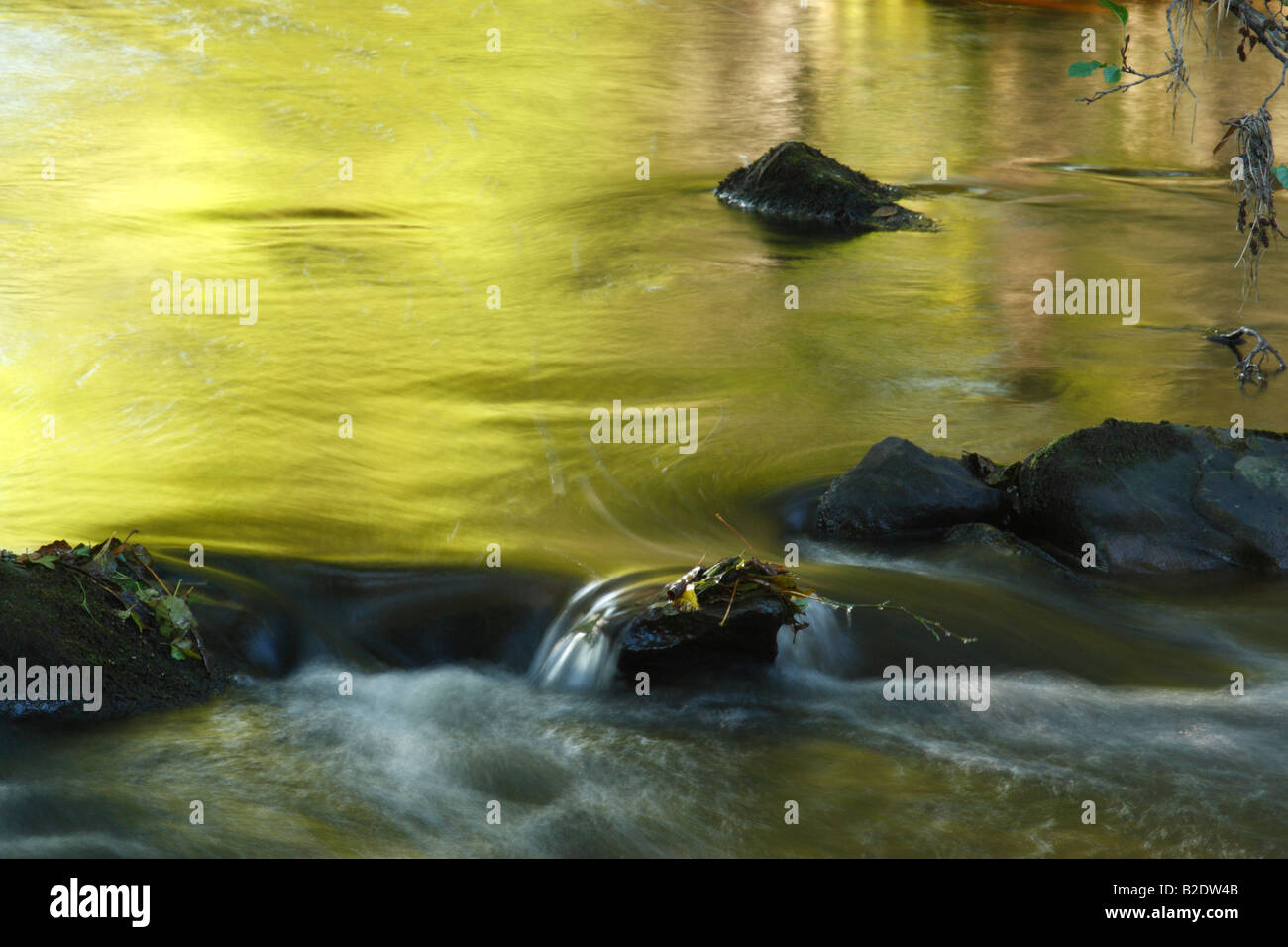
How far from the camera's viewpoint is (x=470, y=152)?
15.2 meters

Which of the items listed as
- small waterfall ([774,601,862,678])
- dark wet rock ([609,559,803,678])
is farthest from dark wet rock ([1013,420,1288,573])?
dark wet rock ([609,559,803,678])

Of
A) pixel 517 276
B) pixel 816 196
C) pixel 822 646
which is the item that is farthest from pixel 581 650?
pixel 816 196

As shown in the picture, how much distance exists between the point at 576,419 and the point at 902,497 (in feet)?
7.85

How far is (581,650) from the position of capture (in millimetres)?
5285

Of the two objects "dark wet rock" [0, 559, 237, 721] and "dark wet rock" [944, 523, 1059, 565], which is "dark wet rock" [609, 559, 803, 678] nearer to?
"dark wet rock" [944, 523, 1059, 565]

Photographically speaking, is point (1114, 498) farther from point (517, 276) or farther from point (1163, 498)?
point (517, 276)

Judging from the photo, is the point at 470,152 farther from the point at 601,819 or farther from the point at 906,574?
the point at 601,819

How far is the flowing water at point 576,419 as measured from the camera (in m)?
4.40

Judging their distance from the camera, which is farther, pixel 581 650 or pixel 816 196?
pixel 816 196

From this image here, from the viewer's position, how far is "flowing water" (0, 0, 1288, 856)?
4.40 m

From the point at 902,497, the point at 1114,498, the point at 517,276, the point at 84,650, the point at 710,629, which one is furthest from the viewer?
the point at 517,276

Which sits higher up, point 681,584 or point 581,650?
point 681,584
